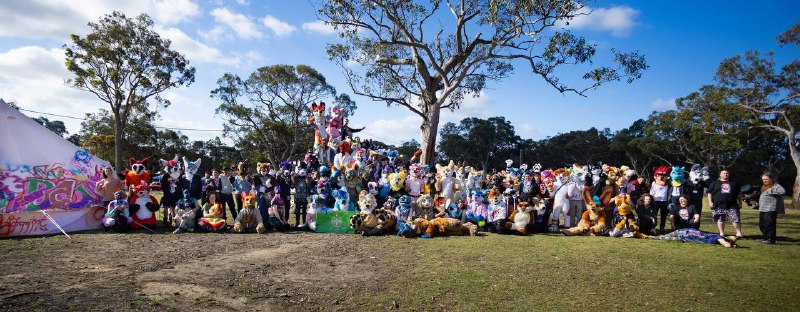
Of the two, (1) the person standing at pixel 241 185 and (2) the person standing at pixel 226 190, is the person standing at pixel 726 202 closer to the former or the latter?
(1) the person standing at pixel 241 185

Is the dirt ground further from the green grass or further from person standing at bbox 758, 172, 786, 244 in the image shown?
person standing at bbox 758, 172, 786, 244

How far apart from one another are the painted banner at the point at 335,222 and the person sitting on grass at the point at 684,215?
735cm

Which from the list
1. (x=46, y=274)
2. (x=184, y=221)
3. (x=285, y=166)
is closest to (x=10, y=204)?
(x=184, y=221)

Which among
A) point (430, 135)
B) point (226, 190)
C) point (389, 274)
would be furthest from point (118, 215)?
point (430, 135)

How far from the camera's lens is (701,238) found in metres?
8.12

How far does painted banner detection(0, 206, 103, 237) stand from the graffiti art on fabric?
0.17 meters

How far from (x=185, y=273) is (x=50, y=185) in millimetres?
5591

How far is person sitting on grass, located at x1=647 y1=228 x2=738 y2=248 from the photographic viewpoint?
781cm

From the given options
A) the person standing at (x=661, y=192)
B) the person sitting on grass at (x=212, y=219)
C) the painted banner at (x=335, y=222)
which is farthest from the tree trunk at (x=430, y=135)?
the person sitting on grass at (x=212, y=219)

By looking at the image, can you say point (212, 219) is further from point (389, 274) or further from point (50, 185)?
point (389, 274)

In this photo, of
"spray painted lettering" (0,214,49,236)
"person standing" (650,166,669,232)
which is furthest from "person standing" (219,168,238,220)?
"person standing" (650,166,669,232)

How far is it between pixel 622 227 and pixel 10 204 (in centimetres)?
1271

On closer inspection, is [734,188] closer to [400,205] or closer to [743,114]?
[400,205]

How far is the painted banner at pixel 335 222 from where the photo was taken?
9.30 meters
